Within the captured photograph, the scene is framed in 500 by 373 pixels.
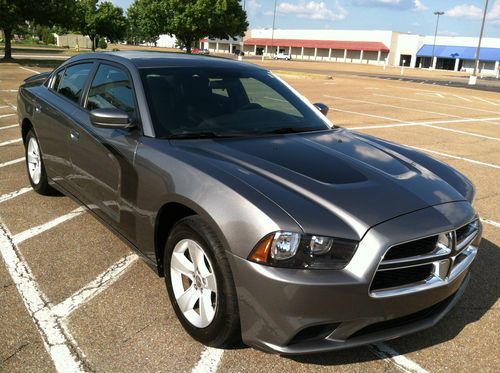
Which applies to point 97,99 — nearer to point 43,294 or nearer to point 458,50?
point 43,294

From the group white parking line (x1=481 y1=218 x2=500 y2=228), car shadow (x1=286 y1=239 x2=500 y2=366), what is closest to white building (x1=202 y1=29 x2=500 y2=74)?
white parking line (x1=481 y1=218 x2=500 y2=228)

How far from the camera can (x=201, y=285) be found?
8.95ft

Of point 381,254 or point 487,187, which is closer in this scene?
point 381,254

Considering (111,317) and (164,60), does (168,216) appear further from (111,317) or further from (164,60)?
(164,60)

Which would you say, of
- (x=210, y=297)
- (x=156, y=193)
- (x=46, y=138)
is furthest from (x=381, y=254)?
(x=46, y=138)

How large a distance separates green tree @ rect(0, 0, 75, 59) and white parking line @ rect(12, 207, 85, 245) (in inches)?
1032

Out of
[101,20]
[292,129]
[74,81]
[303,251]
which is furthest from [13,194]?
[101,20]

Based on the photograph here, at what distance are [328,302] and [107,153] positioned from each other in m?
2.02

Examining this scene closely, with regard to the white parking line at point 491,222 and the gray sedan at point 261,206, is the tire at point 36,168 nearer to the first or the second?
the gray sedan at point 261,206

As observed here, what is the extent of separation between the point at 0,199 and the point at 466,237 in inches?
180

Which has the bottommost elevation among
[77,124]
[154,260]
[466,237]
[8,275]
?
[8,275]

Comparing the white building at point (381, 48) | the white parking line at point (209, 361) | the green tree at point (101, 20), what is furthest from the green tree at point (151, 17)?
the white parking line at point (209, 361)

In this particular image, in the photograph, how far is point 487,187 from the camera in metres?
6.48

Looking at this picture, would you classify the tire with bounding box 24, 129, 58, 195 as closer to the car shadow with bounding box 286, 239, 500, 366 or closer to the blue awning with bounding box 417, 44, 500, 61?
the car shadow with bounding box 286, 239, 500, 366
